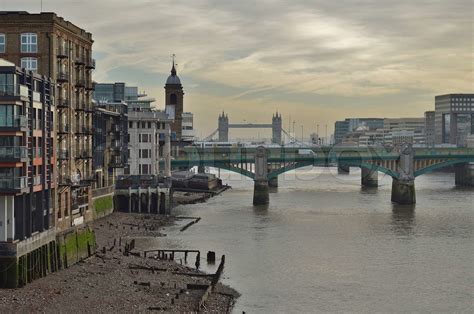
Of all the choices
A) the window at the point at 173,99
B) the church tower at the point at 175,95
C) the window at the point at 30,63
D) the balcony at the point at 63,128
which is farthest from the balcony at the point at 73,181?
the window at the point at 173,99

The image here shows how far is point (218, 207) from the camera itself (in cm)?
11319

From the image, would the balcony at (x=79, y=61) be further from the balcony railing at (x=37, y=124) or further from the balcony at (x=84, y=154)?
the balcony railing at (x=37, y=124)

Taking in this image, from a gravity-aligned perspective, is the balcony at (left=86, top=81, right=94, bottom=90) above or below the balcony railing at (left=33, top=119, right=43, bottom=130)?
above

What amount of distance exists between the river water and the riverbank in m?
3.03

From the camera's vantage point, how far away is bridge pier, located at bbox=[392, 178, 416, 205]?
392 ft

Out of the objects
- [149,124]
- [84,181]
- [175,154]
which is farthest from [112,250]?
[175,154]

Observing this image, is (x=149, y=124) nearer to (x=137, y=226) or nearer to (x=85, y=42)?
(x=137, y=226)

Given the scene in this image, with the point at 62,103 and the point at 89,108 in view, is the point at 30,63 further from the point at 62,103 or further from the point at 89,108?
the point at 89,108

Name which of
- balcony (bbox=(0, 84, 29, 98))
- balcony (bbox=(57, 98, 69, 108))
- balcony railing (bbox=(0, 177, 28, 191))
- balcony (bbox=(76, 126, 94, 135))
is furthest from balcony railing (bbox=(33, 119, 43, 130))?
balcony (bbox=(76, 126, 94, 135))

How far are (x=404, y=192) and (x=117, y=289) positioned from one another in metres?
78.9

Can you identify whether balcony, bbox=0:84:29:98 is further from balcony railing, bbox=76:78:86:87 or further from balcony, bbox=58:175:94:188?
balcony railing, bbox=76:78:86:87

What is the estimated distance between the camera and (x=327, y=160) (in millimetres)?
133500

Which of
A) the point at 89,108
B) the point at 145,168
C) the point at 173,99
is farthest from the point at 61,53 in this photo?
the point at 173,99

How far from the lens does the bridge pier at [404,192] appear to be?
119425mm
